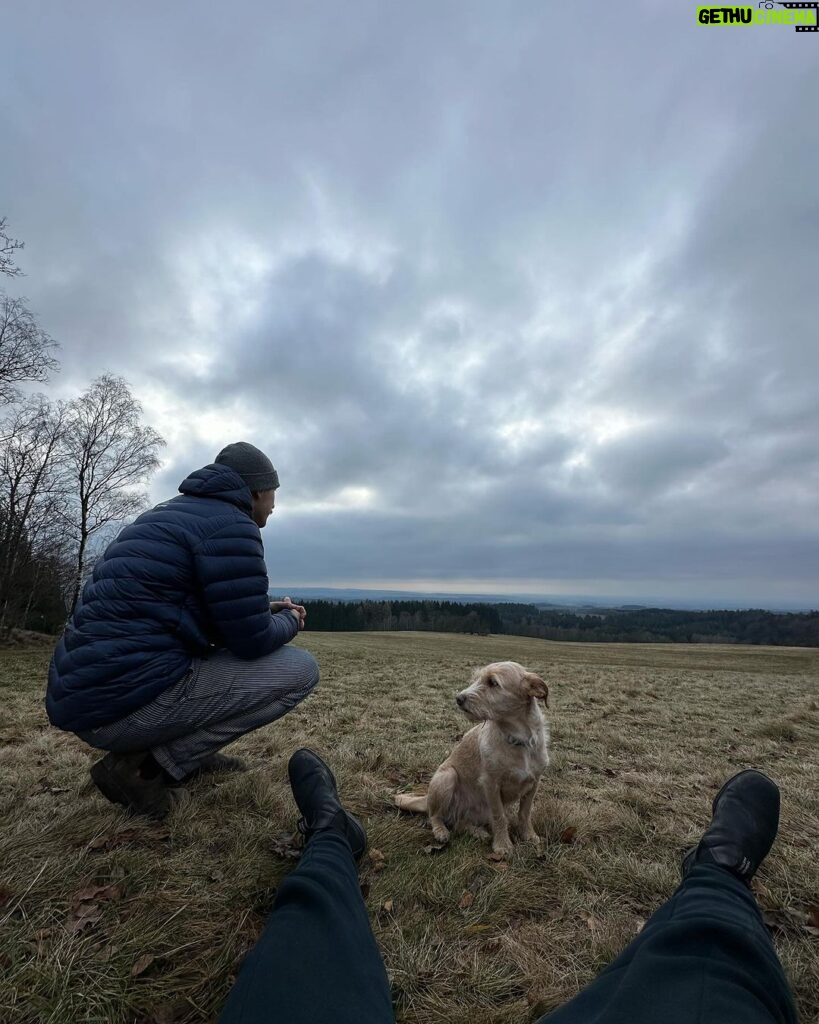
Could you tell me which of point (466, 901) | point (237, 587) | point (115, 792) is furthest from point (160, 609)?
point (466, 901)

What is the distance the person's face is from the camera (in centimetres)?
381

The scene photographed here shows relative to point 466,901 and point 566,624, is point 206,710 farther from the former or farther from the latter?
point 566,624

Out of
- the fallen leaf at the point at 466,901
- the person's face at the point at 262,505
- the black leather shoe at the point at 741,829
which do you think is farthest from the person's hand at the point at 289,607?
the black leather shoe at the point at 741,829

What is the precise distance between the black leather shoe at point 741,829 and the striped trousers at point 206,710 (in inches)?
111

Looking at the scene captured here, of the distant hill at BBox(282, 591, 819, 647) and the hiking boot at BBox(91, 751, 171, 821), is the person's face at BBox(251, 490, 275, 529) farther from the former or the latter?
the distant hill at BBox(282, 591, 819, 647)

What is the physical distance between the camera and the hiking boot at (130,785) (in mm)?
3119

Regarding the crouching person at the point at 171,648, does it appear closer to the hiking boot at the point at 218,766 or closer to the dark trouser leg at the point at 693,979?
the hiking boot at the point at 218,766

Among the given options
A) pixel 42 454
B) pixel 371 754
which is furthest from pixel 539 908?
pixel 42 454

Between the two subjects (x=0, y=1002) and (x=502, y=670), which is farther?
(x=502, y=670)

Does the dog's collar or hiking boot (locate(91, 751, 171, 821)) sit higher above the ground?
the dog's collar

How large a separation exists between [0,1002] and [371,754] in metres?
3.86

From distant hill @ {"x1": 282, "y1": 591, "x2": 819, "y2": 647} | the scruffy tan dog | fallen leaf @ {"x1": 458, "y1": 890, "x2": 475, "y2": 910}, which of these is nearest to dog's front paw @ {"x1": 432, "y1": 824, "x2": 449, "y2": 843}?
the scruffy tan dog

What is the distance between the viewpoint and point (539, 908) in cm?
259

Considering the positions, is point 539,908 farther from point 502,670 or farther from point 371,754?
point 371,754
